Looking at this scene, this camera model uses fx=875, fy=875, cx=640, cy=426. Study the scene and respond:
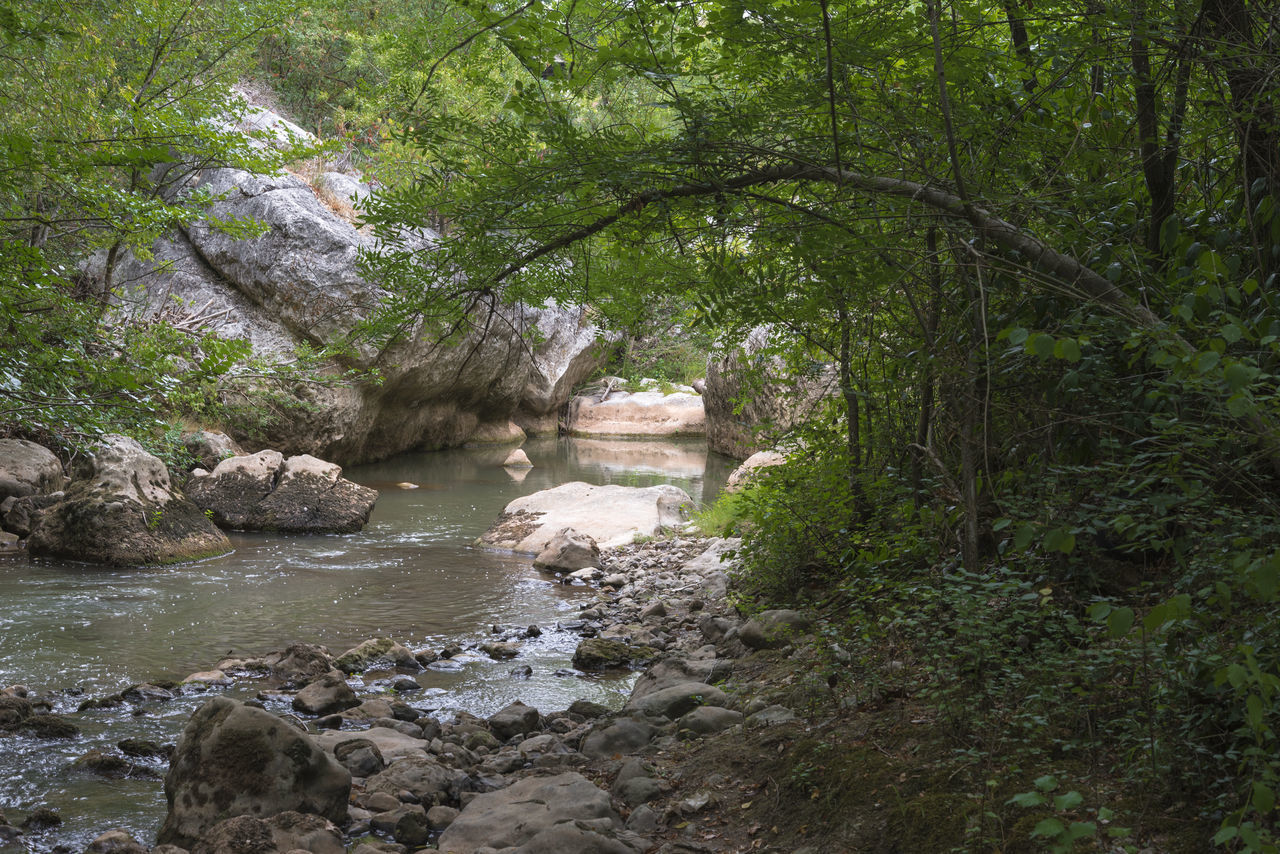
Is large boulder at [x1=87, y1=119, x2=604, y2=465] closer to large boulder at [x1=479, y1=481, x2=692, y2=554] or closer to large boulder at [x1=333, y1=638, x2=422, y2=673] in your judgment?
large boulder at [x1=479, y1=481, x2=692, y2=554]

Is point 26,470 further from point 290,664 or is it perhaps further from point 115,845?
point 115,845

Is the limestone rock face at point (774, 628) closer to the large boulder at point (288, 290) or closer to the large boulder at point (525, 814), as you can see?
the large boulder at point (525, 814)

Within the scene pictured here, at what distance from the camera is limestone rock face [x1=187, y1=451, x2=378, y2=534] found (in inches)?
436

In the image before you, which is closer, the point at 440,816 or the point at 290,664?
the point at 440,816

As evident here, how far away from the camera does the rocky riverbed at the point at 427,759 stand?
134 inches

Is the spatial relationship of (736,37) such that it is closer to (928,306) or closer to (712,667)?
(928,306)

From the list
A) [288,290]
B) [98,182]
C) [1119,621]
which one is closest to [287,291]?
[288,290]

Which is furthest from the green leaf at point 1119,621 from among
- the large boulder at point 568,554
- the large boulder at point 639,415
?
the large boulder at point 639,415

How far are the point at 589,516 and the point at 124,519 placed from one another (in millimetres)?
5270

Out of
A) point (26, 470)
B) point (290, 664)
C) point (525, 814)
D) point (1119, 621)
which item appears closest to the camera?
point (1119, 621)

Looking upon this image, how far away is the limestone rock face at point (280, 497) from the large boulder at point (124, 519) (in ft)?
3.85

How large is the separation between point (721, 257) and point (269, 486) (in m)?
9.50

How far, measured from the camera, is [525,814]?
3477mm

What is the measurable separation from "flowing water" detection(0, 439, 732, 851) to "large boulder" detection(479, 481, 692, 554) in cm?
48
